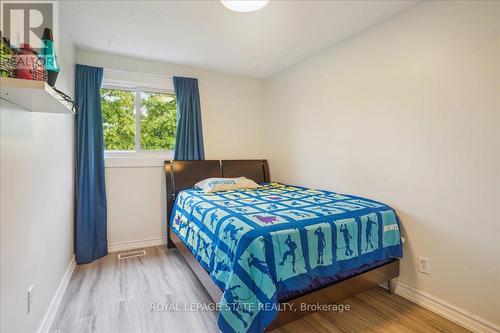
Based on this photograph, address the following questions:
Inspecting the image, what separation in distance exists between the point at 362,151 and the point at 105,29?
2.85m

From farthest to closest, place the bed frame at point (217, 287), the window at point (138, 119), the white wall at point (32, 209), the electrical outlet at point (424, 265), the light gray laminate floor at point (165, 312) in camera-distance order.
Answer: the window at point (138, 119) → the electrical outlet at point (424, 265) → the light gray laminate floor at point (165, 312) → the bed frame at point (217, 287) → the white wall at point (32, 209)

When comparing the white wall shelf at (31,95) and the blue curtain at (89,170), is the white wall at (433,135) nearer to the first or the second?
the white wall shelf at (31,95)

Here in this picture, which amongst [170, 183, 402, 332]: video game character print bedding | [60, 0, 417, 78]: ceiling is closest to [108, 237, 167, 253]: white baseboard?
[170, 183, 402, 332]: video game character print bedding

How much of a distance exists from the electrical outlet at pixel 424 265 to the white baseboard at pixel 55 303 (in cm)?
280

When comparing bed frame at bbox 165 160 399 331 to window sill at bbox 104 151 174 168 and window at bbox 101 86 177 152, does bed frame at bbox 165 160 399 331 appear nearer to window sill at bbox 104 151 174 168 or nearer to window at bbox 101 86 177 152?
window sill at bbox 104 151 174 168

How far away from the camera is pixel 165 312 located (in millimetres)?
1894

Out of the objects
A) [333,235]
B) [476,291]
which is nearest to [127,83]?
[333,235]

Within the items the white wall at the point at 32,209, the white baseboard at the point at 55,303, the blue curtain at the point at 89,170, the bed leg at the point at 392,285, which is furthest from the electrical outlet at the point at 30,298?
the bed leg at the point at 392,285

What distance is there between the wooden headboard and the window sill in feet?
0.64

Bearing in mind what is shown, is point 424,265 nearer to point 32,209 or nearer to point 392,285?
point 392,285

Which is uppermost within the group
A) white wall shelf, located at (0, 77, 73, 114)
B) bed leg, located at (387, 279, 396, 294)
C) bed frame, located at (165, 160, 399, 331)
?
white wall shelf, located at (0, 77, 73, 114)

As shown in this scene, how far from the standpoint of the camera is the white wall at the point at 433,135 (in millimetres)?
1671

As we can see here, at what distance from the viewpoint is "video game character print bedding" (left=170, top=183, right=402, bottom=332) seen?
Answer: 138 cm

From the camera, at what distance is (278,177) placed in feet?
12.6
